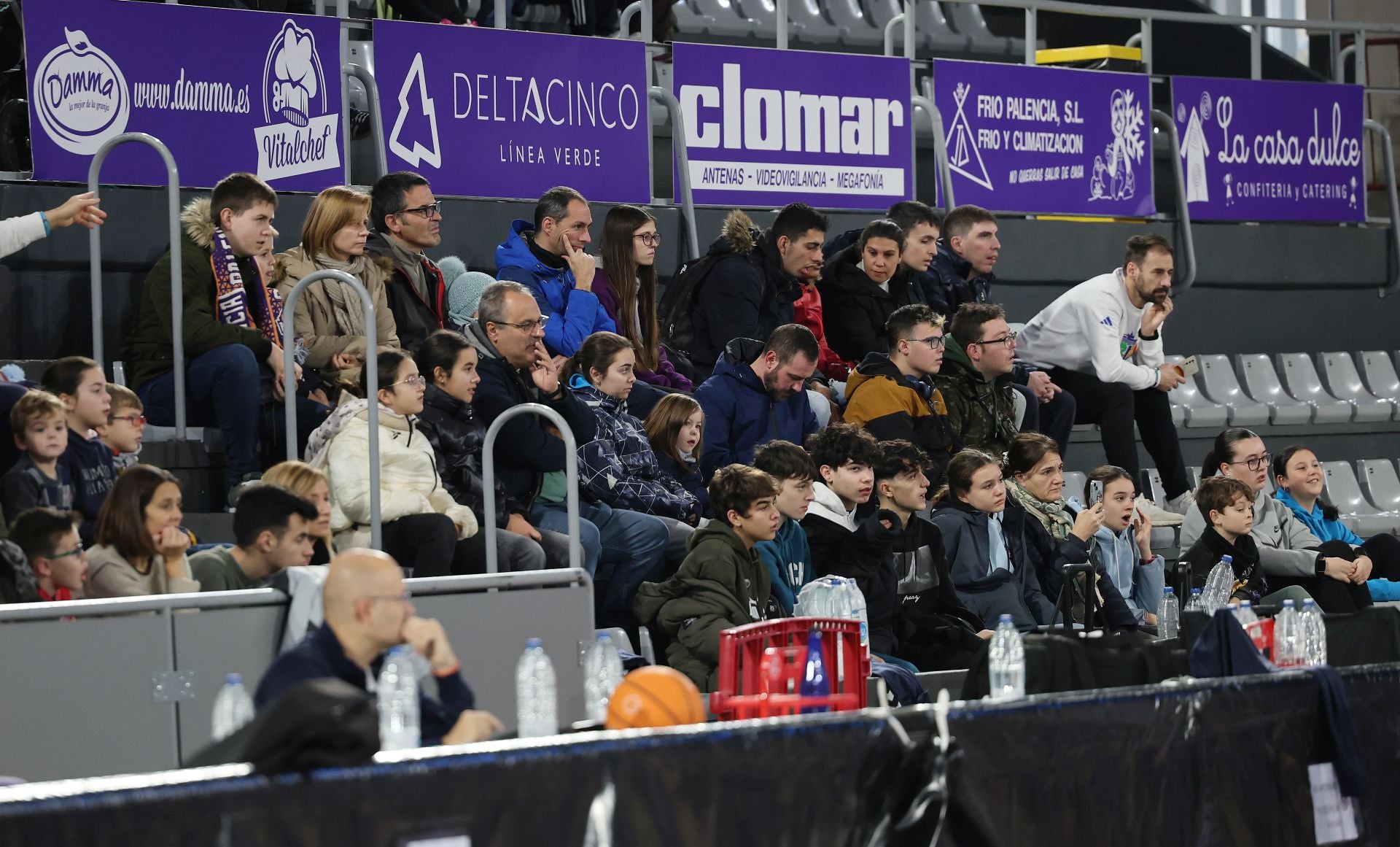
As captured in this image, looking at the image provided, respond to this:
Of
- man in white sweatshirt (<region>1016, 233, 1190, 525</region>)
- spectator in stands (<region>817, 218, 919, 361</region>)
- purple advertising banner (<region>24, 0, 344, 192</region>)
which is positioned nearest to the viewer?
purple advertising banner (<region>24, 0, 344, 192</region>)

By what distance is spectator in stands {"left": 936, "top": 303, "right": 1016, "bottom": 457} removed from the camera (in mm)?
9438

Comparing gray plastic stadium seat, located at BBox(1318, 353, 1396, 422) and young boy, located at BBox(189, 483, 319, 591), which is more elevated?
gray plastic stadium seat, located at BBox(1318, 353, 1396, 422)

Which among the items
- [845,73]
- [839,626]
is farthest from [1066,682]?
[845,73]

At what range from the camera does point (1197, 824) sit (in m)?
4.27

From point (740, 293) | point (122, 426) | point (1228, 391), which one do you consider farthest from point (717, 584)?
point (1228, 391)

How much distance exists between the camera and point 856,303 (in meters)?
10.1

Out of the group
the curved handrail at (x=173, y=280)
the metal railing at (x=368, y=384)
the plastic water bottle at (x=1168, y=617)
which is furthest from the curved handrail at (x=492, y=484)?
the plastic water bottle at (x=1168, y=617)

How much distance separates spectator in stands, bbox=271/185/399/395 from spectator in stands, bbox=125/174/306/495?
127 mm

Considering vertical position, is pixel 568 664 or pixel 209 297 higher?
pixel 209 297

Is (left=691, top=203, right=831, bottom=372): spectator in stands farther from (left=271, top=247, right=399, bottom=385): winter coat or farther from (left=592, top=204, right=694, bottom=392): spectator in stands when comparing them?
(left=271, top=247, right=399, bottom=385): winter coat

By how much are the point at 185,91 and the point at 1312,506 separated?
6.06 metres

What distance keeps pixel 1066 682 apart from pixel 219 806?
2.94 metres

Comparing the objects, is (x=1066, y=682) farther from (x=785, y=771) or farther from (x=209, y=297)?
(x=209, y=297)

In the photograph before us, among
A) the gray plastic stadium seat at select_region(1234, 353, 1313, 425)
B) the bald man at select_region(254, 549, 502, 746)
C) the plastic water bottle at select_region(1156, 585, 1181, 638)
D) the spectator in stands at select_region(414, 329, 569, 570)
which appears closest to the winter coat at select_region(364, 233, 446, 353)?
the spectator in stands at select_region(414, 329, 569, 570)
